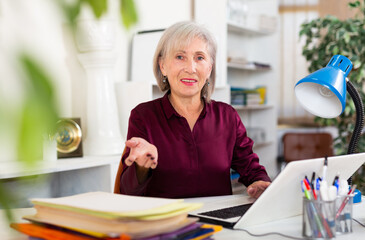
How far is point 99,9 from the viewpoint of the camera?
0.89 feet

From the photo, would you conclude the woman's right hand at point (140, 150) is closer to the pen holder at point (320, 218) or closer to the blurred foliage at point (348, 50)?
the pen holder at point (320, 218)

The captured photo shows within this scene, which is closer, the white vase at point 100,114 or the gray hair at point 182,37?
the gray hair at point 182,37

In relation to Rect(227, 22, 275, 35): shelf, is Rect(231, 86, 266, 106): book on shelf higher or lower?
lower

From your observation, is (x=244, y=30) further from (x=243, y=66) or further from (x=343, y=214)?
(x=343, y=214)

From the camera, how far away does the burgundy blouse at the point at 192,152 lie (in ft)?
5.82

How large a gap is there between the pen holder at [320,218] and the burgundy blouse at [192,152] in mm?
694

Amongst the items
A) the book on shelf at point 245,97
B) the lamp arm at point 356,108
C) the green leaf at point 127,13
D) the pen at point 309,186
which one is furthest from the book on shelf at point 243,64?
the green leaf at point 127,13

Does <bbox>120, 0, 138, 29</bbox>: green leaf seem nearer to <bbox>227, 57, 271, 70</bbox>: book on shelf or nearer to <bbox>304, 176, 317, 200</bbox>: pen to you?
<bbox>304, 176, 317, 200</bbox>: pen

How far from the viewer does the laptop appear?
3.45 ft

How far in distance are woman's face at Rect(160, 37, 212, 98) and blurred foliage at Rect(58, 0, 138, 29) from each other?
1576mm

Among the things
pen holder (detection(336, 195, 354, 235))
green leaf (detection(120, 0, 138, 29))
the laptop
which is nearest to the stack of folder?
the laptop

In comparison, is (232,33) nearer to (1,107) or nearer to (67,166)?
(67,166)

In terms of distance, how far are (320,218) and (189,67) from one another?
3.31ft

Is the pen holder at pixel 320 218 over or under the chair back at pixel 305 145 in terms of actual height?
over
